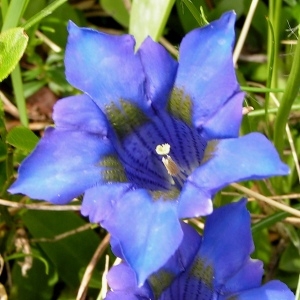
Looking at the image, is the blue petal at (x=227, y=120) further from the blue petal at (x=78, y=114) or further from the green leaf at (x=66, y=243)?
Answer: the green leaf at (x=66, y=243)

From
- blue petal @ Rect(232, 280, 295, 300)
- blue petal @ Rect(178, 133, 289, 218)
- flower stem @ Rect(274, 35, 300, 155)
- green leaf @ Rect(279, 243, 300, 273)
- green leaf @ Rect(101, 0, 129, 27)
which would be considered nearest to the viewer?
blue petal @ Rect(178, 133, 289, 218)

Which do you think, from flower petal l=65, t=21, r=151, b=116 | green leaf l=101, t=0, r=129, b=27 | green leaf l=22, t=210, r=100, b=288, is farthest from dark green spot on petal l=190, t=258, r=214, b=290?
green leaf l=101, t=0, r=129, b=27

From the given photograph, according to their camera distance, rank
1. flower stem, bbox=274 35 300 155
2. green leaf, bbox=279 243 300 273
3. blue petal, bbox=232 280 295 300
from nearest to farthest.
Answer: blue petal, bbox=232 280 295 300, flower stem, bbox=274 35 300 155, green leaf, bbox=279 243 300 273

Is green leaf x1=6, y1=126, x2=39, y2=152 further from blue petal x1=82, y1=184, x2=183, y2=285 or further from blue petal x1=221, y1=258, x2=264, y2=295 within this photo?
blue petal x1=221, y1=258, x2=264, y2=295

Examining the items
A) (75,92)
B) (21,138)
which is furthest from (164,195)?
(75,92)

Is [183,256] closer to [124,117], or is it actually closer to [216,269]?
[216,269]
